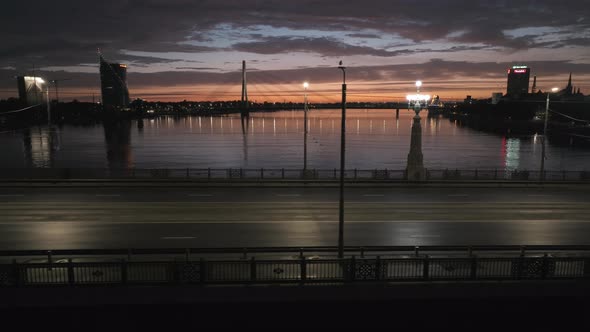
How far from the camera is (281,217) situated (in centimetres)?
2247

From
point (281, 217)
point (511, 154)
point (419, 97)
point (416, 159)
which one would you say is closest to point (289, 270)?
point (281, 217)

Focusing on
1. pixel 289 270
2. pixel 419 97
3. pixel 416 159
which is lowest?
pixel 289 270

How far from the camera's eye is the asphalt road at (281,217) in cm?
1881

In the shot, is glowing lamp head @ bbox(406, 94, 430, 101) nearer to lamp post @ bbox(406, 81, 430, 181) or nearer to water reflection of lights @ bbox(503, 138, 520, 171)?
lamp post @ bbox(406, 81, 430, 181)

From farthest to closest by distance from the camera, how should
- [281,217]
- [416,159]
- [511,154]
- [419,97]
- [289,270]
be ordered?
1. [511,154]
2. [419,97]
3. [416,159]
4. [281,217]
5. [289,270]

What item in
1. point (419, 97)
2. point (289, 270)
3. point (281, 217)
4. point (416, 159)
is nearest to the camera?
point (289, 270)

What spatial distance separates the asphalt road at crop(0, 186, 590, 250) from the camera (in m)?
18.8

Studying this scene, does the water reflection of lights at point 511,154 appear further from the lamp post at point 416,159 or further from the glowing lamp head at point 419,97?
the lamp post at point 416,159

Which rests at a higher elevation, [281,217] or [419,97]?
[419,97]

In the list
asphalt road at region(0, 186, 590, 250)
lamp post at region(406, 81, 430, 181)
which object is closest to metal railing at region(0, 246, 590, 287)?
asphalt road at region(0, 186, 590, 250)

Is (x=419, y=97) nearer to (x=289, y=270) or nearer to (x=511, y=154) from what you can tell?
(x=289, y=270)

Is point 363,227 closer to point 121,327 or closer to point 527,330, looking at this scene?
point 527,330

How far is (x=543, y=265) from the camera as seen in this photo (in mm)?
12922

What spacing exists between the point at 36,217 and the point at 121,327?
19297mm
